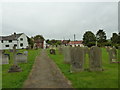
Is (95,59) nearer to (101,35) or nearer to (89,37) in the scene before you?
(89,37)

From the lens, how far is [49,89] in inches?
202

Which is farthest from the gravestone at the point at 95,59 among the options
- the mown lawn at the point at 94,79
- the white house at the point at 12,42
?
the white house at the point at 12,42

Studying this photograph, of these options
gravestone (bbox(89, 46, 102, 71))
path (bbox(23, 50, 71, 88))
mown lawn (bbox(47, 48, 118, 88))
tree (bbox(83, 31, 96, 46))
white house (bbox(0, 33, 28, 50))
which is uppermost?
tree (bbox(83, 31, 96, 46))

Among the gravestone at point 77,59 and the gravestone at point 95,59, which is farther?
the gravestone at point 95,59

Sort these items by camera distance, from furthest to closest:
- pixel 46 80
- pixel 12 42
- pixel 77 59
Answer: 1. pixel 12 42
2. pixel 77 59
3. pixel 46 80

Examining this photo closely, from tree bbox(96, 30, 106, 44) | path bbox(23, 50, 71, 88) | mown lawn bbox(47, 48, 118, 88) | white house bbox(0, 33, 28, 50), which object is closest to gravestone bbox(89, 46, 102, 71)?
mown lawn bbox(47, 48, 118, 88)

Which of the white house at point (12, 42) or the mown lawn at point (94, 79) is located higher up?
the white house at point (12, 42)

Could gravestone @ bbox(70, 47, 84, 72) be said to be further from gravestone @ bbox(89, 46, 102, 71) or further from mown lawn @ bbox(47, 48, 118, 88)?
Answer: gravestone @ bbox(89, 46, 102, 71)

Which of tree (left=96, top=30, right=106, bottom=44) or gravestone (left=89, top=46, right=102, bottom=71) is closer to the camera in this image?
gravestone (left=89, top=46, right=102, bottom=71)

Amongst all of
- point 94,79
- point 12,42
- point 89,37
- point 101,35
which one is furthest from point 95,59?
point 101,35

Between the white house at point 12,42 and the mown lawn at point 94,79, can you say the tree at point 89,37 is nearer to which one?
the white house at point 12,42

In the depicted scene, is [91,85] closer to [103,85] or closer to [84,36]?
[103,85]

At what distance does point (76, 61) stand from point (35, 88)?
4037 mm

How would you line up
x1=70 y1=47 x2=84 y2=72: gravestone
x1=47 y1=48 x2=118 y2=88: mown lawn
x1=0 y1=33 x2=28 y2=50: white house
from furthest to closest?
x1=0 y1=33 x2=28 y2=50: white house → x1=70 y1=47 x2=84 y2=72: gravestone → x1=47 y1=48 x2=118 y2=88: mown lawn
